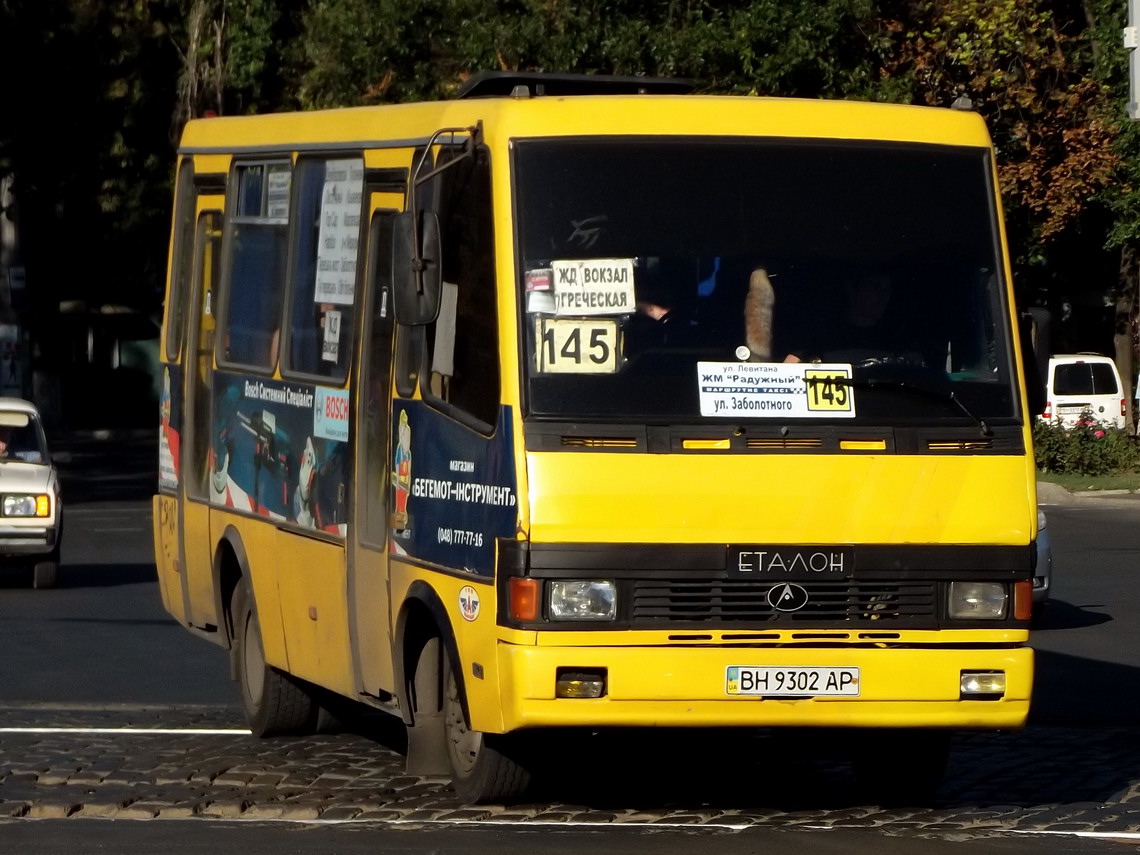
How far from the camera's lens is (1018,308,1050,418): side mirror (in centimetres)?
888

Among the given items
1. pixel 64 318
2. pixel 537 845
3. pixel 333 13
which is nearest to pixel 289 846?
pixel 537 845

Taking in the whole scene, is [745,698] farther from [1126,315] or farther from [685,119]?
[1126,315]

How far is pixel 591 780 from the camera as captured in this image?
10.0 metres

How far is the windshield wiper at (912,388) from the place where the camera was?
8.59 meters

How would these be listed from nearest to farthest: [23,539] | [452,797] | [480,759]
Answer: [480,759] → [452,797] → [23,539]

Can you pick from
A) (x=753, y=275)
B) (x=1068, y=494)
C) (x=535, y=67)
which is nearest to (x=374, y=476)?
(x=753, y=275)

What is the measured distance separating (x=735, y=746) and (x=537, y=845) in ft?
10.2

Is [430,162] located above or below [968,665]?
above

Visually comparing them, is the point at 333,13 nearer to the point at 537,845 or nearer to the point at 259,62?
the point at 259,62

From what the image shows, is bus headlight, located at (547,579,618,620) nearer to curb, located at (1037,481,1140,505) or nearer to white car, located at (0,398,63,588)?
white car, located at (0,398,63,588)

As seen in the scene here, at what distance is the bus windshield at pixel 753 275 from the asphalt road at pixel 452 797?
1498 millimetres

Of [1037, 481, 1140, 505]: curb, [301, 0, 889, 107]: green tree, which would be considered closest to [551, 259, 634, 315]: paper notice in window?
[1037, 481, 1140, 505]: curb

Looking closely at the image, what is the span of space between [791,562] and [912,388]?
0.81 metres

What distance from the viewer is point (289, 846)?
26.9 feet
